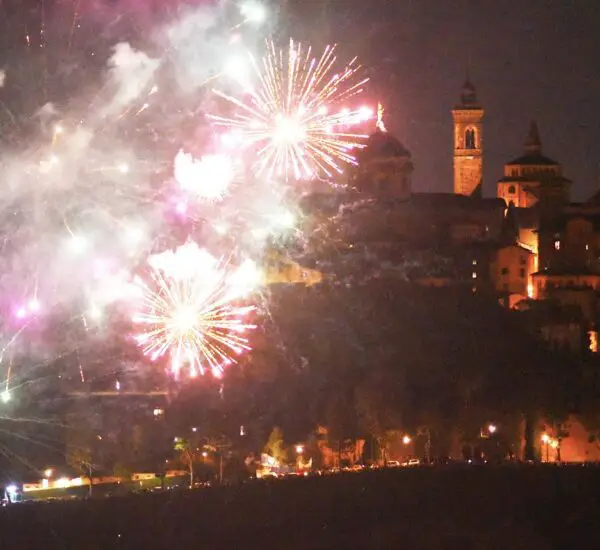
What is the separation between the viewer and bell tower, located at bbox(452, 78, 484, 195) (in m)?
85.8

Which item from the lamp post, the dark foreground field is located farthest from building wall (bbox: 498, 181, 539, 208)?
the dark foreground field

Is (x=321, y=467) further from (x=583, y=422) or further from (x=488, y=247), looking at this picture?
(x=488, y=247)

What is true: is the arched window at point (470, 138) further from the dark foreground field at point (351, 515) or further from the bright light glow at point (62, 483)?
the bright light glow at point (62, 483)

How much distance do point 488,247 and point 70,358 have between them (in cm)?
1878

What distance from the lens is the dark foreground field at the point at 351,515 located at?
4681cm

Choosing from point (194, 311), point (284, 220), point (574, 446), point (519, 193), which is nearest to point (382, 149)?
point (519, 193)

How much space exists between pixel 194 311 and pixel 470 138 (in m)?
38.2

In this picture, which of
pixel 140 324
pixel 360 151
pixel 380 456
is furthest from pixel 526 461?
pixel 360 151

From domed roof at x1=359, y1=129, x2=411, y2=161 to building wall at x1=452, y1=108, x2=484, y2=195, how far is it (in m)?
10.4

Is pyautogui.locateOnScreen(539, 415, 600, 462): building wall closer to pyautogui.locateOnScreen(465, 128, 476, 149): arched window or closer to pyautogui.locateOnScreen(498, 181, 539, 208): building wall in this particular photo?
pyautogui.locateOnScreen(498, 181, 539, 208): building wall

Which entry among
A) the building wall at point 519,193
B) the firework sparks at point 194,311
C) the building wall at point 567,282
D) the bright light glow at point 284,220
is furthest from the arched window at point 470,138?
the firework sparks at point 194,311

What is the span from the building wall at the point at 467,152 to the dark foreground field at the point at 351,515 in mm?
33660

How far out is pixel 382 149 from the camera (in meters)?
74.8

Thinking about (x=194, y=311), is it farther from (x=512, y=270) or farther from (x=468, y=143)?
(x=468, y=143)
